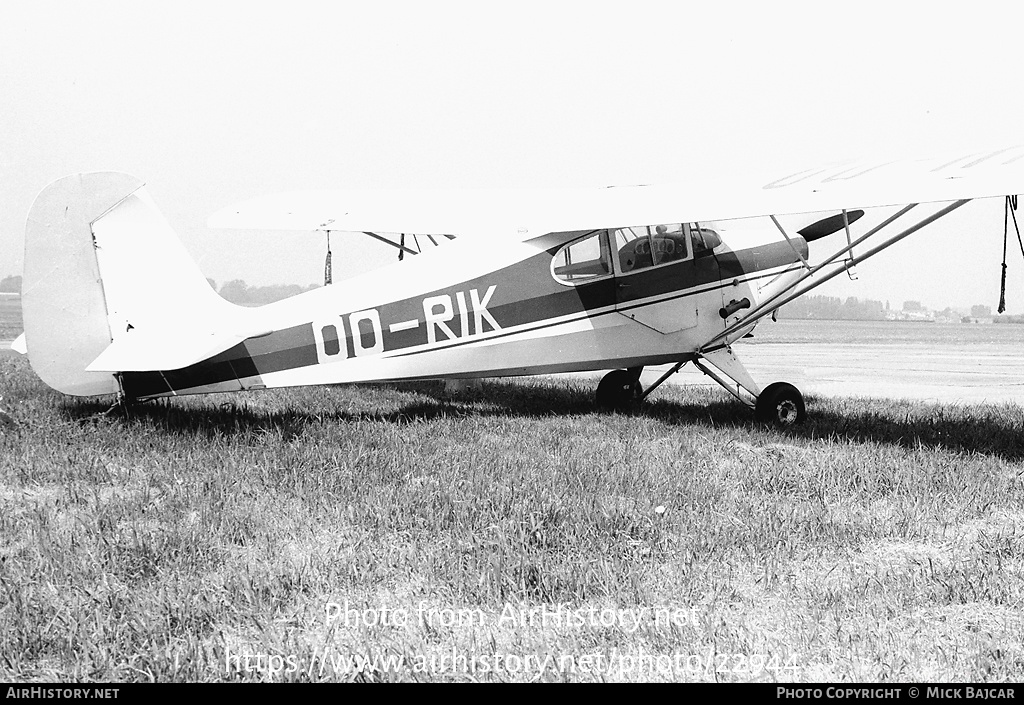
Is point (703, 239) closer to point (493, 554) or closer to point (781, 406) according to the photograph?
point (781, 406)

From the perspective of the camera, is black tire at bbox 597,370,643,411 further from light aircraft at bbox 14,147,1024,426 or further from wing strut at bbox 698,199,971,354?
wing strut at bbox 698,199,971,354

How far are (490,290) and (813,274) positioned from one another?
3.05 metres

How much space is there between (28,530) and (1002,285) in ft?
22.3

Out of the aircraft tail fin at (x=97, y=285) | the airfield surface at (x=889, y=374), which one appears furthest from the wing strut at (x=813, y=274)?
the aircraft tail fin at (x=97, y=285)

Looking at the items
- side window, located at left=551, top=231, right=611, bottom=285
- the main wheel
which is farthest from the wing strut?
side window, located at left=551, top=231, right=611, bottom=285

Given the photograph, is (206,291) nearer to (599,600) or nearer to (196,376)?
(196,376)

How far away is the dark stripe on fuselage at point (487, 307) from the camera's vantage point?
6.36m

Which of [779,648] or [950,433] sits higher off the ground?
[779,648]

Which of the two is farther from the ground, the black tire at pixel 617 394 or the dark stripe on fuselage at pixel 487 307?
the dark stripe on fuselage at pixel 487 307

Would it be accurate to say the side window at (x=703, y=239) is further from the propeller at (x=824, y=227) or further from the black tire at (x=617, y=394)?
the black tire at (x=617, y=394)

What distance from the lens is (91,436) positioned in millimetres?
5957

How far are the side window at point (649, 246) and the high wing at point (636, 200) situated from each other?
0.31 meters

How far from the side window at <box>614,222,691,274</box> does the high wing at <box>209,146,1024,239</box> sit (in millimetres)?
312

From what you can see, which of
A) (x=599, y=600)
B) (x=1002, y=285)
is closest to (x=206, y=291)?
(x=599, y=600)
